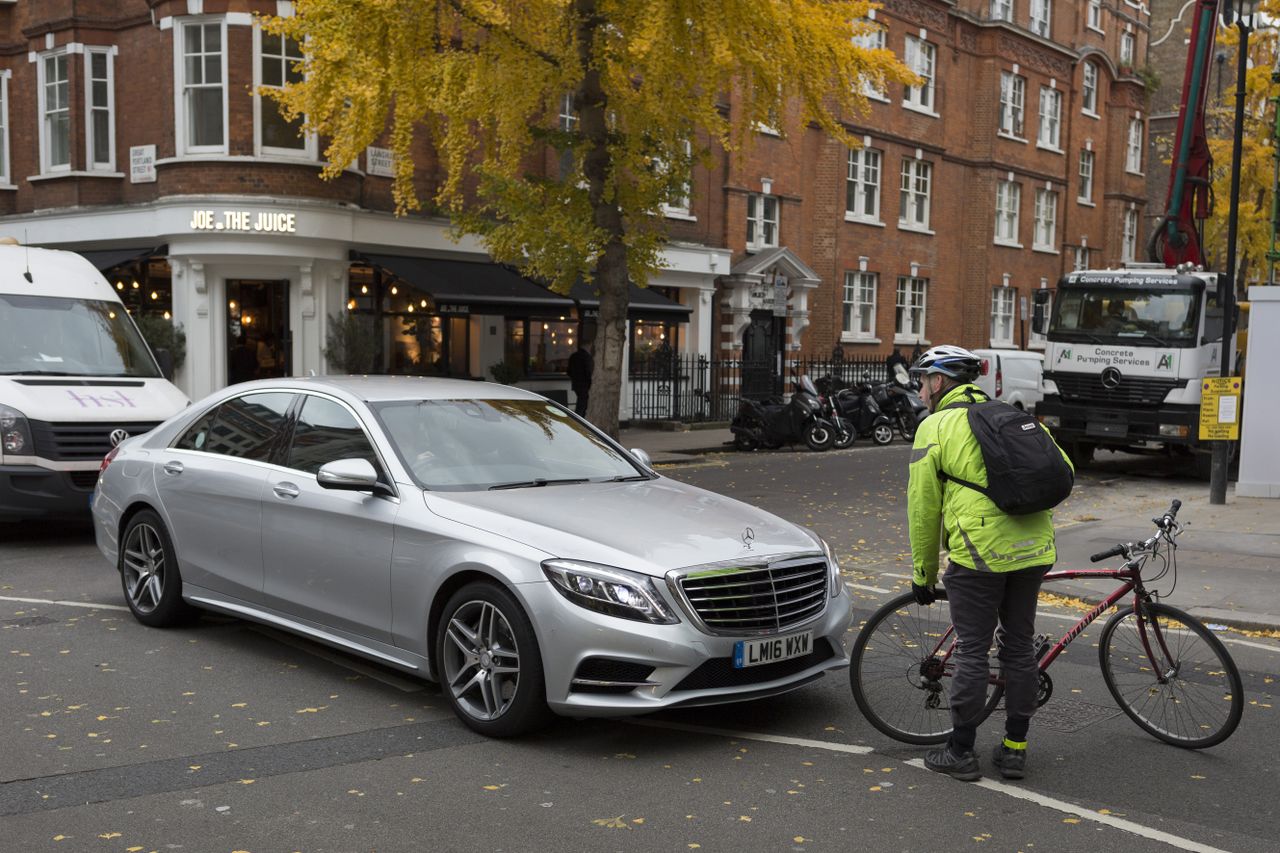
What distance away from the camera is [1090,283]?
1870cm

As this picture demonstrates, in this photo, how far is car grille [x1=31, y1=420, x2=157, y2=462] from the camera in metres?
10.4

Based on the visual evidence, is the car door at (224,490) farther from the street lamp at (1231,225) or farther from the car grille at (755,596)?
the street lamp at (1231,225)

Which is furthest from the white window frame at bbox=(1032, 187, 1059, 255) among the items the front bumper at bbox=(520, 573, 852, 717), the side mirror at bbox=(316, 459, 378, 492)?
the front bumper at bbox=(520, 573, 852, 717)

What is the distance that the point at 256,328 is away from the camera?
21.5 m

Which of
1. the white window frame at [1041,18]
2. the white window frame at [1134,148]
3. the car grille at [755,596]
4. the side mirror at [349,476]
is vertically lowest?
the car grille at [755,596]

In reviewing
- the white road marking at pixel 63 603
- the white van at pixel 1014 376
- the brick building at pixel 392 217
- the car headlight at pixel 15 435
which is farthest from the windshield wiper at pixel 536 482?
the white van at pixel 1014 376

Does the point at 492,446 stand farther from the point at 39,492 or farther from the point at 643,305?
the point at 643,305

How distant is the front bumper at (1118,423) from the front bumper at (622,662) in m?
14.1

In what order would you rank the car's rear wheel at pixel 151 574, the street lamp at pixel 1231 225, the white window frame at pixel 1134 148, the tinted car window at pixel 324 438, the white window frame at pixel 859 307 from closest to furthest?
the tinted car window at pixel 324 438, the car's rear wheel at pixel 151 574, the street lamp at pixel 1231 225, the white window frame at pixel 859 307, the white window frame at pixel 1134 148

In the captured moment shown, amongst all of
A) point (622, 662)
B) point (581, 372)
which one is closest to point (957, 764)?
point (622, 662)

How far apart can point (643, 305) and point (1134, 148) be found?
2850 centimetres

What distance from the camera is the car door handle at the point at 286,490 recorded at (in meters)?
6.44

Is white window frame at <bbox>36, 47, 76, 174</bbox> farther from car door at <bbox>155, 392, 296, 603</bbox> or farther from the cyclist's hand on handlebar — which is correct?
the cyclist's hand on handlebar

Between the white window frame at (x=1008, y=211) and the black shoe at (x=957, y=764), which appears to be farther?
the white window frame at (x=1008, y=211)
